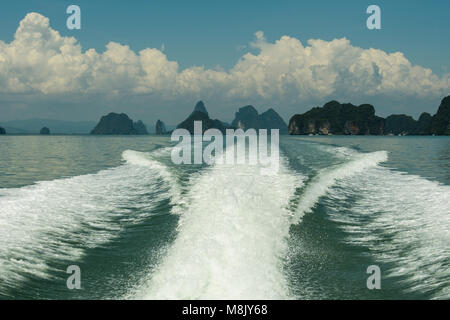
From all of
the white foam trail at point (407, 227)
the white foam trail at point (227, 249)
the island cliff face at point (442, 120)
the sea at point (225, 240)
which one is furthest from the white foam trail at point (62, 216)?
→ the island cliff face at point (442, 120)

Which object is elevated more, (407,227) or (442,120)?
(442,120)

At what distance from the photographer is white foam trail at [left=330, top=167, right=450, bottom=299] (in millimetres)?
6551

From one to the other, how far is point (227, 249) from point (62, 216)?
18.6 feet

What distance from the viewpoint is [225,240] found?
7.67 metres

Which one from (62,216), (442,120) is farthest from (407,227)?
(442,120)

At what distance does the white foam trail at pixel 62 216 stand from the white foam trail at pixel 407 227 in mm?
6303

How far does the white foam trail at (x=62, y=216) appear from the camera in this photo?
23.4 feet

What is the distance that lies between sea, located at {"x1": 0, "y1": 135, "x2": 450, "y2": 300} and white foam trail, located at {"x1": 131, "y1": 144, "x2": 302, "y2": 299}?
0.10ft

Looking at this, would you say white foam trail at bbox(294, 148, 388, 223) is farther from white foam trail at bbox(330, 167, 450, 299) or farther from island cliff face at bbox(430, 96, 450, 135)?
island cliff face at bbox(430, 96, 450, 135)

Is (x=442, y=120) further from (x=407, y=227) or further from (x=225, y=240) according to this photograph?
(x=225, y=240)

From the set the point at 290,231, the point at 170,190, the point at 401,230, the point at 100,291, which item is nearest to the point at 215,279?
the point at 100,291

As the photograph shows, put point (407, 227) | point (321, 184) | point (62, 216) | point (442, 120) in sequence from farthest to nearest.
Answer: point (442, 120) < point (321, 184) < point (62, 216) < point (407, 227)
